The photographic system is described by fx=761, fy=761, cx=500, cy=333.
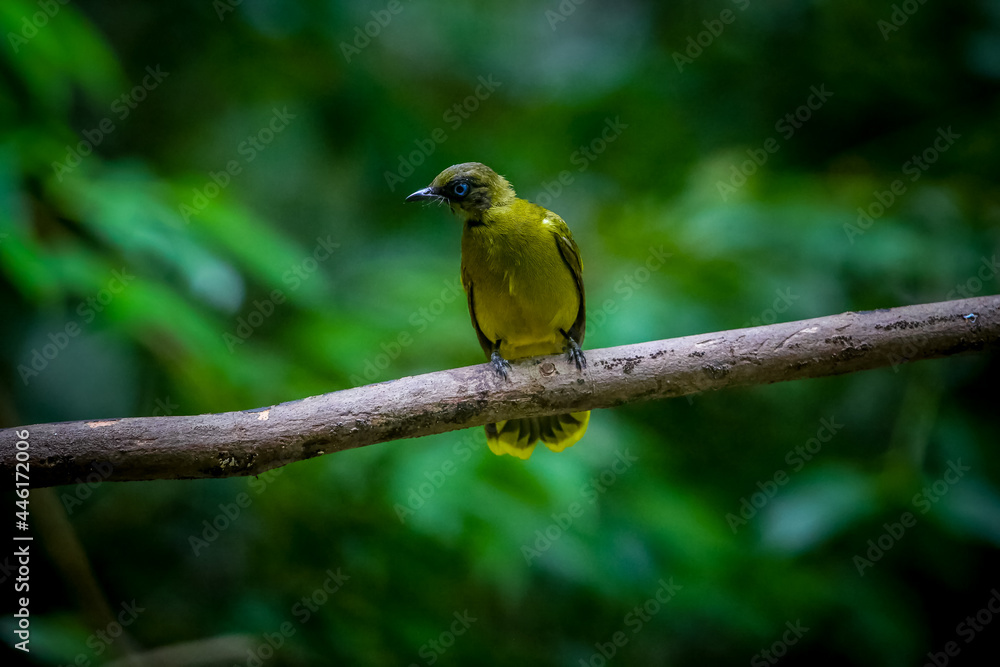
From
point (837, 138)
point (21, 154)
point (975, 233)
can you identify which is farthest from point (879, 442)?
point (21, 154)

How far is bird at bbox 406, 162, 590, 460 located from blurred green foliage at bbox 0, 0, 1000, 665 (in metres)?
0.22

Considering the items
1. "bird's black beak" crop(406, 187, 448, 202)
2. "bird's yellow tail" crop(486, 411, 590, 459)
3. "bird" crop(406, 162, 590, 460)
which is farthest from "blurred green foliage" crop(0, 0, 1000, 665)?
"bird's black beak" crop(406, 187, 448, 202)

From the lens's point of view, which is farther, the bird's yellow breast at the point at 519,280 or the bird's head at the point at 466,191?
the bird's head at the point at 466,191

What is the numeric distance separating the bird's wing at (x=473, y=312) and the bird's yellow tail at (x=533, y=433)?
1.42ft

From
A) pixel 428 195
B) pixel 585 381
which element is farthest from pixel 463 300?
pixel 585 381

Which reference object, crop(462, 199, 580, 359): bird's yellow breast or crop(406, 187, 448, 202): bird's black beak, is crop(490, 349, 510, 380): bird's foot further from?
crop(406, 187, 448, 202): bird's black beak

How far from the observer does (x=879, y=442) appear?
216 inches

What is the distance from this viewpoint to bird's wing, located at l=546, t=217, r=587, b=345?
153 inches

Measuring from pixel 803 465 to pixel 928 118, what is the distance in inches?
110

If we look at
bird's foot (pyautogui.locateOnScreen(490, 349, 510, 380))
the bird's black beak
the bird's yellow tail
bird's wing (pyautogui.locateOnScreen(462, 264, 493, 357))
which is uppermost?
the bird's black beak

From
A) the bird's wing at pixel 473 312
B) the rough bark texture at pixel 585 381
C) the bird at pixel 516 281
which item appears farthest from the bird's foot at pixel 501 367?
the bird's wing at pixel 473 312

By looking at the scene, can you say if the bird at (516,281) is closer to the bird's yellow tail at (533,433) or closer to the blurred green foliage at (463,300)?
the bird's yellow tail at (533,433)

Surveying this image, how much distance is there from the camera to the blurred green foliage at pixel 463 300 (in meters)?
3.59

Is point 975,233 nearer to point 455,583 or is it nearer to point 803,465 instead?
point 803,465
